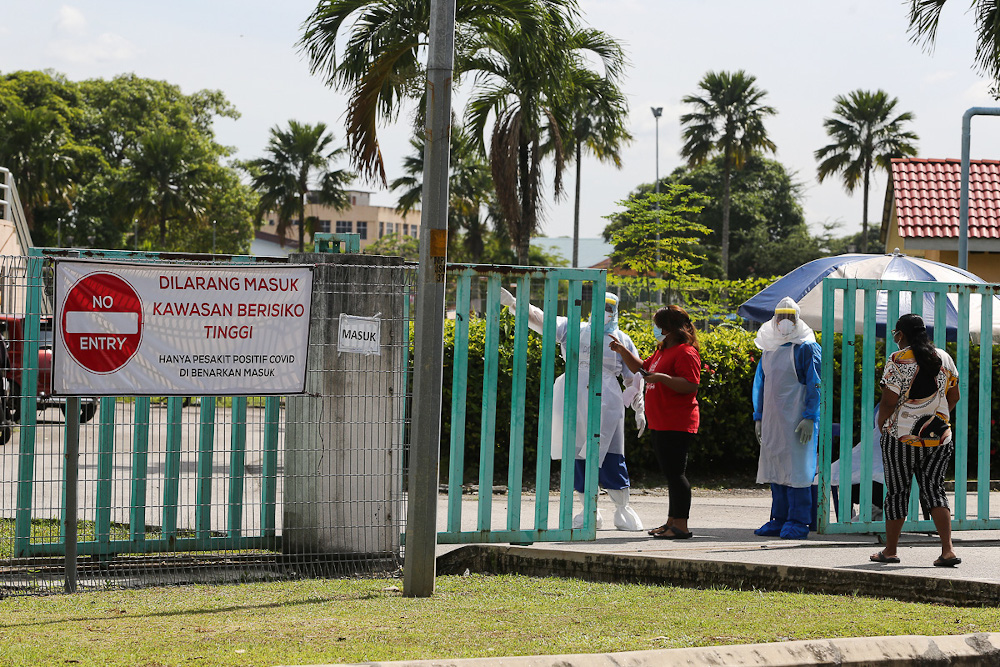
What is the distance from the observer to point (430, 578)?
5992 millimetres

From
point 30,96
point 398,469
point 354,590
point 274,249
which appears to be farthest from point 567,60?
point 274,249

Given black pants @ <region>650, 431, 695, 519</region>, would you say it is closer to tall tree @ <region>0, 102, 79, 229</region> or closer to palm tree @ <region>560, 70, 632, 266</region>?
palm tree @ <region>560, 70, 632, 266</region>

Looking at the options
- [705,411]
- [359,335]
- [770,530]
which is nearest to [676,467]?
[770,530]

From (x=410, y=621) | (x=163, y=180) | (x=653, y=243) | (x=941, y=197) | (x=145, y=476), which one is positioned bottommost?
(x=410, y=621)

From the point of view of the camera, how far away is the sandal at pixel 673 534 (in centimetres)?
797

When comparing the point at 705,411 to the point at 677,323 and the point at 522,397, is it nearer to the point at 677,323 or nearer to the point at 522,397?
the point at 677,323

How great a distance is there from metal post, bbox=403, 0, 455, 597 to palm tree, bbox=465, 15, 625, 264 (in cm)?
825

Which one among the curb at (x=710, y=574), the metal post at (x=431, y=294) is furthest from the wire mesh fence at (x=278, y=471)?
the metal post at (x=431, y=294)

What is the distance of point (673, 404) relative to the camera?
795 centimetres

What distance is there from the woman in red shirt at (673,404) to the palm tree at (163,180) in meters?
44.9

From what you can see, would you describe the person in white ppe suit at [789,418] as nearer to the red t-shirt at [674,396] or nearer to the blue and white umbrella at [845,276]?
the red t-shirt at [674,396]

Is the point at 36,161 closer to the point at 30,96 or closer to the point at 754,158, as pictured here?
the point at 30,96

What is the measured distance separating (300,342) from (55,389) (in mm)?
1391

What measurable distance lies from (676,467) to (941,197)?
54.7ft
